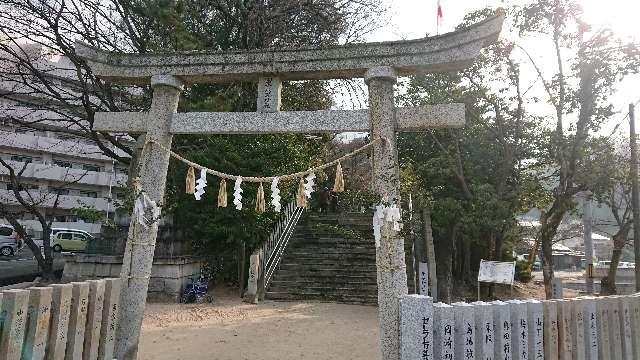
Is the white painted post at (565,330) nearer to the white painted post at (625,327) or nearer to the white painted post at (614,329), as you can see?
the white painted post at (614,329)

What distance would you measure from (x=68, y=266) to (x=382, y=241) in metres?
11.4

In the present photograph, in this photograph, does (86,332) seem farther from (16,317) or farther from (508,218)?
(508,218)

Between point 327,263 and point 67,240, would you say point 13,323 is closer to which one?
point 327,263

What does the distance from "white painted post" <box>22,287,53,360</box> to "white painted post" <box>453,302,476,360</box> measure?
4.15 meters

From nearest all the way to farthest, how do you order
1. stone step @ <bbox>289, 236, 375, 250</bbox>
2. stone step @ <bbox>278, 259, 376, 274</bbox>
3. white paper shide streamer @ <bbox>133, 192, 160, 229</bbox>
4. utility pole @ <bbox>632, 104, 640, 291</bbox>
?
1. white paper shide streamer @ <bbox>133, 192, 160, 229</bbox>
2. utility pole @ <bbox>632, 104, 640, 291</bbox>
3. stone step @ <bbox>278, 259, 376, 274</bbox>
4. stone step @ <bbox>289, 236, 375, 250</bbox>

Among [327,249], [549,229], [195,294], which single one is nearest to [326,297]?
[327,249]

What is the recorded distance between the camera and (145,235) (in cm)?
611

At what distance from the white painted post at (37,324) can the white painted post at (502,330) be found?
4644 millimetres

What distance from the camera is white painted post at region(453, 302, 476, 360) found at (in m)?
4.58

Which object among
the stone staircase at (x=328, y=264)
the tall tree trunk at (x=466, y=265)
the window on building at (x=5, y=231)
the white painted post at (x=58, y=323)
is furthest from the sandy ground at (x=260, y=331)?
the window on building at (x=5, y=231)

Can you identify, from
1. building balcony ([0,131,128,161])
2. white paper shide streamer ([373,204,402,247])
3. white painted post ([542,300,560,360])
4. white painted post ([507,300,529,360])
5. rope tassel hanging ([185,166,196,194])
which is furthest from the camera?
building balcony ([0,131,128,161])

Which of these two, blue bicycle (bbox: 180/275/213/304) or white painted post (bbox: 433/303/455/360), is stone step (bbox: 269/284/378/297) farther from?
white painted post (bbox: 433/303/455/360)

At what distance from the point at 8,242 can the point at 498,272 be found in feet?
82.4

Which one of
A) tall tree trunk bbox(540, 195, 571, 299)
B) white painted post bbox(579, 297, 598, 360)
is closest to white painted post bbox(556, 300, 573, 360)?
white painted post bbox(579, 297, 598, 360)
